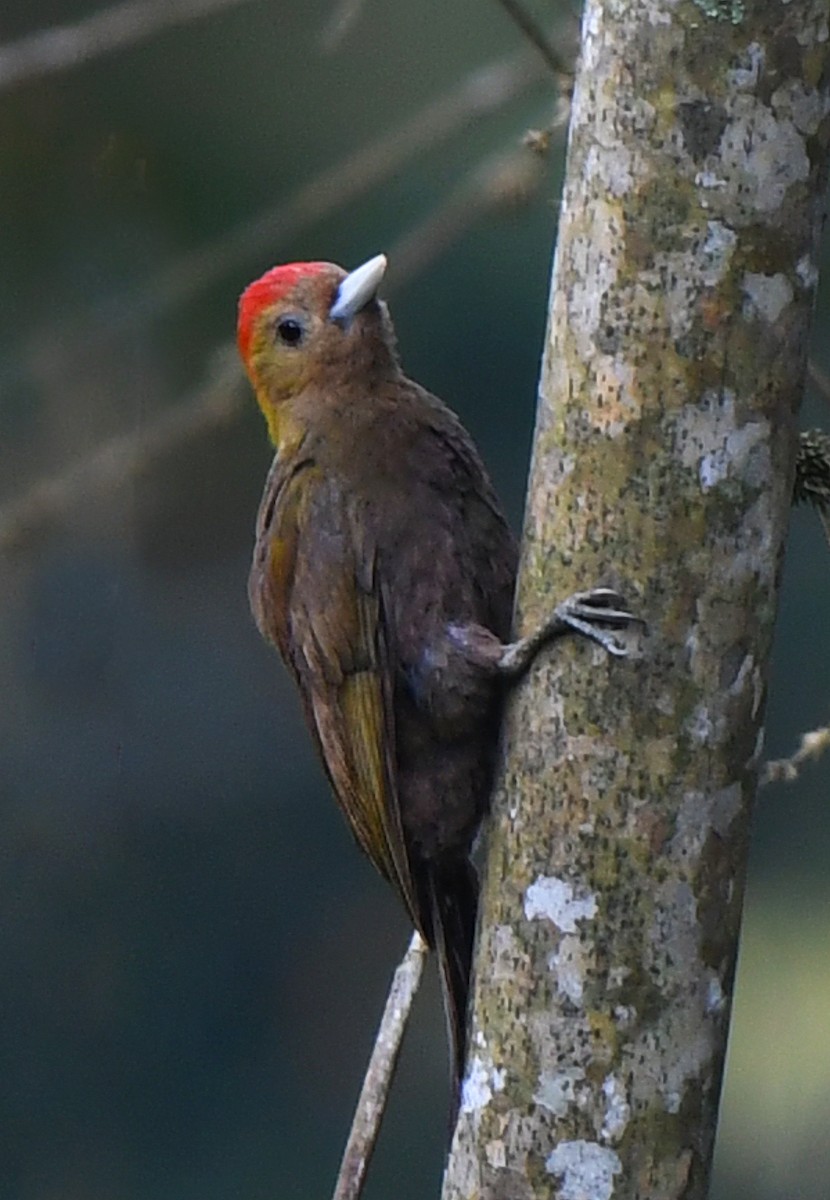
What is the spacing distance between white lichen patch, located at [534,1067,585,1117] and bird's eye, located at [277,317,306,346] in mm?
1139

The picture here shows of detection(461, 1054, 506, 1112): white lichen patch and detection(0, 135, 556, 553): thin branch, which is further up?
detection(0, 135, 556, 553): thin branch

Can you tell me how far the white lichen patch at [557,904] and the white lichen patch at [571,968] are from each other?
1 cm

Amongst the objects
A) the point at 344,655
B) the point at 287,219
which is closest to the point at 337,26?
the point at 287,219

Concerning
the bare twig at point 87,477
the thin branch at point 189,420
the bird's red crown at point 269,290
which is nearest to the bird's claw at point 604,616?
the bird's red crown at point 269,290

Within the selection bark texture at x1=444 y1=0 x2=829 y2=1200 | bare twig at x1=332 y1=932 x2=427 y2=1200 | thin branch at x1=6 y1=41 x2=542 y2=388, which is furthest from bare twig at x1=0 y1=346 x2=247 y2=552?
bark texture at x1=444 y1=0 x2=829 y2=1200

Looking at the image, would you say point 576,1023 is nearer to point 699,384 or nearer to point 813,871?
point 699,384

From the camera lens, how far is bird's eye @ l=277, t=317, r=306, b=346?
2.37 meters

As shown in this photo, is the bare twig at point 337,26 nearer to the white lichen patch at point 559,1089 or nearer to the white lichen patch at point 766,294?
the white lichen patch at point 766,294

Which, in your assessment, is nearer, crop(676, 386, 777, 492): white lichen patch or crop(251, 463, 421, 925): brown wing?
crop(676, 386, 777, 492): white lichen patch

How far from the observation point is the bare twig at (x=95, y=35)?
9.59ft

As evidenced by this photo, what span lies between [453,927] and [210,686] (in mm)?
1040

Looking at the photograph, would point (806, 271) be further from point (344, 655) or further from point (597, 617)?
point (344, 655)

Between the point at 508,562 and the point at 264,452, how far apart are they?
3.22 ft

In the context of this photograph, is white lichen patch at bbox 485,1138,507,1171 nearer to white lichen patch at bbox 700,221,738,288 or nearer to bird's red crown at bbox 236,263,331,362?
white lichen patch at bbox 700,221,738,288
